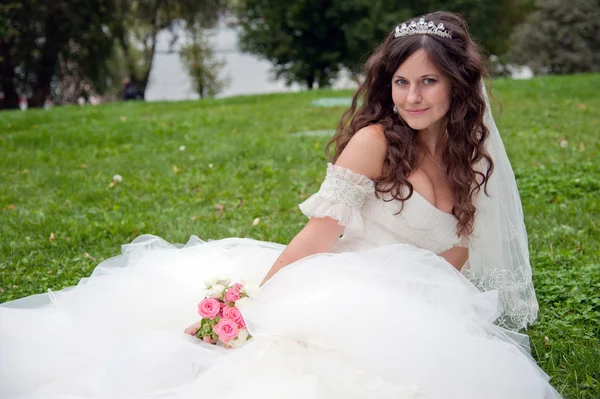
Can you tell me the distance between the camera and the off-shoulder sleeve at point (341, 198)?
281 cm

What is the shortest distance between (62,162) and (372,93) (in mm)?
5486

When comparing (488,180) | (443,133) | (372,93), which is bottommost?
(488,180)

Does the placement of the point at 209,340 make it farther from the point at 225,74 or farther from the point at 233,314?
the point at 225,74

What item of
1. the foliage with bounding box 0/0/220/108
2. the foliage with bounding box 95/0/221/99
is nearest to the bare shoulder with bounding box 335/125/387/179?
the foliage with bounding box 0/0/220/108

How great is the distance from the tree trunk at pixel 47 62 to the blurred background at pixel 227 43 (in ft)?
0.12

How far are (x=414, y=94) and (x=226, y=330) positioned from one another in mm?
1355

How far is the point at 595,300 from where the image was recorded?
363 cm

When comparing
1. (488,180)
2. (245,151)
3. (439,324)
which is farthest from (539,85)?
(439,324)

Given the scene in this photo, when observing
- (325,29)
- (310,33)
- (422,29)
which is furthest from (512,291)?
(310,33)

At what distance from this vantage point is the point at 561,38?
25.7m

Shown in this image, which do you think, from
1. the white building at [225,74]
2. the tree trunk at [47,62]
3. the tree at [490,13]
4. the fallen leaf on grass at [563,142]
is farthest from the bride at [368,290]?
the white building at [225,74]

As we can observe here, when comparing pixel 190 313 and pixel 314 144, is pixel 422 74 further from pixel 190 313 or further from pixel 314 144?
pixel 314 144

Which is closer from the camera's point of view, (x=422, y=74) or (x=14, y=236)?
(x=422, y=74)

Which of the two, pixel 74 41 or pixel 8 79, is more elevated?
pixel 74 41
